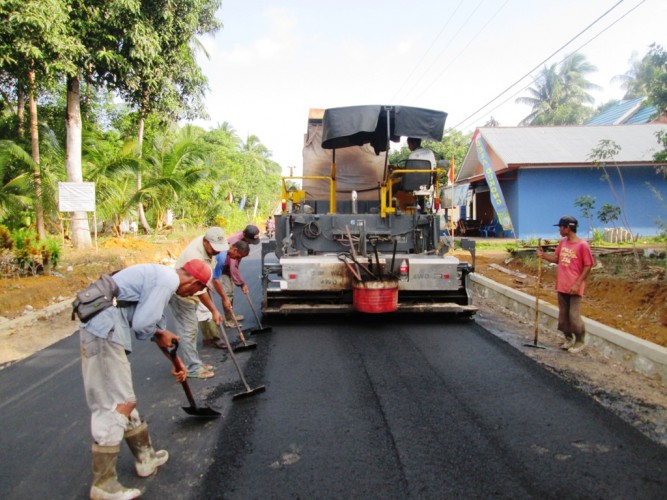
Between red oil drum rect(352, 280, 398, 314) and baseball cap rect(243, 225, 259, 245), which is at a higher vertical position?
baseball cap rect(243, 225, 259, 245)

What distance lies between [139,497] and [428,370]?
306 cm

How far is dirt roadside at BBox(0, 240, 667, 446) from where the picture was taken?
14.0 ft

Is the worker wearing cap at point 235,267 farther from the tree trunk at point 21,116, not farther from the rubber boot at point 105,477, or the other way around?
the tree trunk at point 21,116

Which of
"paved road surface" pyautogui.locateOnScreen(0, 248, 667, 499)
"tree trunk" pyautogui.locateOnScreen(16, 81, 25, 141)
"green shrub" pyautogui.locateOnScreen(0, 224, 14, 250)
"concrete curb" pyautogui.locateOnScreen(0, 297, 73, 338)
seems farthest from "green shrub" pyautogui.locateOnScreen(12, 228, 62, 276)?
"tree trunk" pyautogui.locateOnScreen(16, 81, 25, 141)

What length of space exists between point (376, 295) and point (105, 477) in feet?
13.6

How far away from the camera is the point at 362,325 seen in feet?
23.6

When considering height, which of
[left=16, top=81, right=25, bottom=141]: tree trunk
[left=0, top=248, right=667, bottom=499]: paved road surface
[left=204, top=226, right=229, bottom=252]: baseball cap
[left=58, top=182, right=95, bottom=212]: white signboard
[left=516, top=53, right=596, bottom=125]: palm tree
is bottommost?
[left=0, top=248, right=667, bottom=499]: paved road surface

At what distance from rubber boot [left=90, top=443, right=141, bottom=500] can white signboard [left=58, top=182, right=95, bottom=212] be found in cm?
1038

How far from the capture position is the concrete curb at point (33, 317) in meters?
7.03

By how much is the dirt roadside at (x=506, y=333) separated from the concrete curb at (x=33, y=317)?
0.02 meters

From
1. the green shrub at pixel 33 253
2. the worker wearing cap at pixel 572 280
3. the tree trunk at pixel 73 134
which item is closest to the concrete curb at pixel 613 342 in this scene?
the worker wearing cap at pixel 572 280

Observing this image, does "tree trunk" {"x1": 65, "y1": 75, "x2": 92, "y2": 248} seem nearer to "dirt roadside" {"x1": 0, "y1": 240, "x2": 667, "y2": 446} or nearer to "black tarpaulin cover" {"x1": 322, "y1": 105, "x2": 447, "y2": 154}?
"dirt roadside" {"x1": 0, "y1": 240, "x2": 667, "y2": 446}

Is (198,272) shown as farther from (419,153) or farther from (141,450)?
(419,153)

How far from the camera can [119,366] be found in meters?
2.98
